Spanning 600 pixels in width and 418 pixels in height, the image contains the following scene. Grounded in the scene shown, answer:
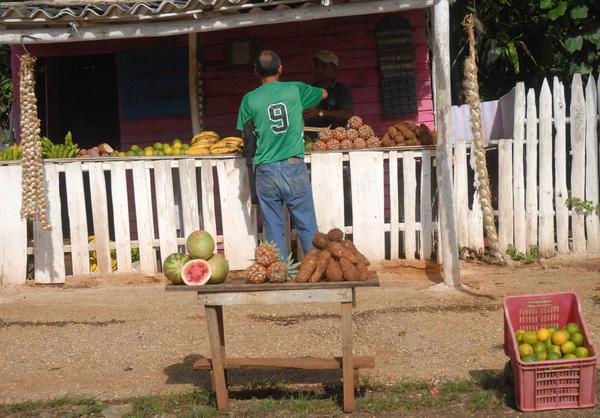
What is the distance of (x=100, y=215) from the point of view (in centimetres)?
898

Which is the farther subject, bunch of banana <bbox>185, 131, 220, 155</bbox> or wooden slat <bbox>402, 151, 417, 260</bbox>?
bunch of banana <bbox>185, 131, 220, 155</bbox>

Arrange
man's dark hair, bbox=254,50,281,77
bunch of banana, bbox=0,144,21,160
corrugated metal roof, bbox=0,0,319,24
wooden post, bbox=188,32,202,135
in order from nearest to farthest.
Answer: man's dark hair, bbox=254,50,281,77, corrugated metal roof, bbox=0,0,319,24, bunch of banana, bbox=0,144,21,160, wooden post, bbox=188,32,202,135

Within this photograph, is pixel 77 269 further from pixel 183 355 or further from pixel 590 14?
pixel 590 14

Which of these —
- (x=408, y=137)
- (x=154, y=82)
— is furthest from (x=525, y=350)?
(x=154, y=82)

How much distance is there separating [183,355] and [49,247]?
Result: 10.5 ft

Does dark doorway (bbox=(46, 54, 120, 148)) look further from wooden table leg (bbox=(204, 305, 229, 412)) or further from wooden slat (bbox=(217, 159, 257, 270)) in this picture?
wooden table leg (bbox=(204, 305, 229, 412))

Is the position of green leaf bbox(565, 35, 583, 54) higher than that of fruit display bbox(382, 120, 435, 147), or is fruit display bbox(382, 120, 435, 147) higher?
green leaf bbox(565, 35, 583, 54)

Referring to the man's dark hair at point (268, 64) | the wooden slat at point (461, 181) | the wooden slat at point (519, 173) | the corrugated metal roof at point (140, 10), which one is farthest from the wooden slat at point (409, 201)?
the man's dark hair at point (268, 64)

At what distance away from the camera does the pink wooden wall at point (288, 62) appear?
10.7 meters

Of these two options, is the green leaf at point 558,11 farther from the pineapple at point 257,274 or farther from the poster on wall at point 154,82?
the pineapple at point 257,274

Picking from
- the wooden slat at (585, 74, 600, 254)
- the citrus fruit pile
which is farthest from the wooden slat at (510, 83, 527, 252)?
the citrus fruit pile

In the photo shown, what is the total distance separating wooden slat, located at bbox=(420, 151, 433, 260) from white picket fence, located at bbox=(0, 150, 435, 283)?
0.03 ft

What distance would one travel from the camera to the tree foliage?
11.6m

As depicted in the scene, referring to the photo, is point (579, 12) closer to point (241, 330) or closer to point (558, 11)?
point (558, 11)
